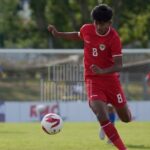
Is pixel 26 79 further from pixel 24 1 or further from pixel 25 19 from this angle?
pixel 25 19

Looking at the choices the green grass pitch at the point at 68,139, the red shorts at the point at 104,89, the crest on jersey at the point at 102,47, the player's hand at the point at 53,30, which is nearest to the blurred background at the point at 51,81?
the green grass pitch at the point at 68,139

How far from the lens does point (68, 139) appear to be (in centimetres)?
1484

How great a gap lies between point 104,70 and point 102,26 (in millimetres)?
643

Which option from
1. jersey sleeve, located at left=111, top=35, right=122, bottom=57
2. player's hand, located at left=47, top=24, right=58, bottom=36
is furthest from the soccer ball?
jersey sleeve, located at left=111, top=35, right=122, bottom=57

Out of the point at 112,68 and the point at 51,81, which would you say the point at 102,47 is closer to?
the point at 112,68

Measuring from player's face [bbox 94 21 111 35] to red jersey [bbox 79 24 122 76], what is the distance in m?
0.06

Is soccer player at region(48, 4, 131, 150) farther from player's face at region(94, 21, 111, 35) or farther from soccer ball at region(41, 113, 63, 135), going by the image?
soccer ball at region(41, 113, 63, 135)

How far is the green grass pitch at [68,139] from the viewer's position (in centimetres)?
1295

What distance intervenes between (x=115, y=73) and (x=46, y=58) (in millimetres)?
17155

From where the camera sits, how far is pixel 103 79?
10.8 meters

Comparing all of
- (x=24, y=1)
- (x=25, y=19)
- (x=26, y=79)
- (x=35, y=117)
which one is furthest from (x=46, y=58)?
(x=25, y=19)

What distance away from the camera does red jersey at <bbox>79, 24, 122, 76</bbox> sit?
Result: 1072 cm

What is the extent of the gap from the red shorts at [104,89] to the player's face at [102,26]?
2.27 ft

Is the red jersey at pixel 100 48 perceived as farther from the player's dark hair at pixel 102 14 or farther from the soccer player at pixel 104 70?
the player's dark hair at pixel 102 14
